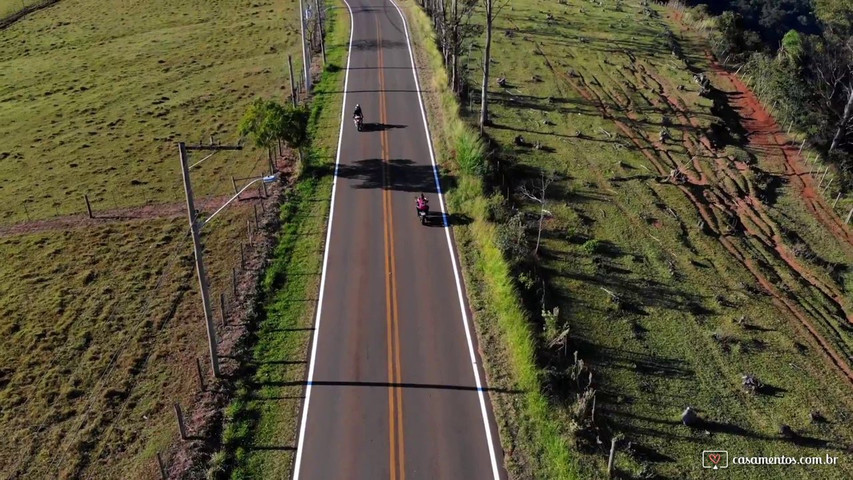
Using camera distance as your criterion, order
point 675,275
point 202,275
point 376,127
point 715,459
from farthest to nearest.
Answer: point 376,127
point 675,275
point 202,275
point 715,459

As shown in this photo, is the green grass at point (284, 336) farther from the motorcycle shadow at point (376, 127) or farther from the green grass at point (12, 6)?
the green grass at point (12, 6)

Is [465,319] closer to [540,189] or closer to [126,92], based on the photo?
[540,189]

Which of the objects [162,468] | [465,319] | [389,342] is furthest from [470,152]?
[162,468]

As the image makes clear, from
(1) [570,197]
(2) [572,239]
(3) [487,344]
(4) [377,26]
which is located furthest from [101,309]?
(4) [377,26]

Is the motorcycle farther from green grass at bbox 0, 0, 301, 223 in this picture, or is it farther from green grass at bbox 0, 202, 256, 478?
green grass at bbox 0, 0, 301, 223

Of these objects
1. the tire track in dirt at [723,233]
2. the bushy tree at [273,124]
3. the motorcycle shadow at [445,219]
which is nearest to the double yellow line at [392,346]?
the motorcycle shadow at [445,219]

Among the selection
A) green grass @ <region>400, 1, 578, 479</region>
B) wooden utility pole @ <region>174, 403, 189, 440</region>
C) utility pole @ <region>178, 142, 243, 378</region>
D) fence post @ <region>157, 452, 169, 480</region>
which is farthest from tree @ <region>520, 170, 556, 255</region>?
fence post @ <region>157, 452, 169, 480</region>

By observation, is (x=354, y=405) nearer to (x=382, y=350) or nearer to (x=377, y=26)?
(x=382, y=350)
